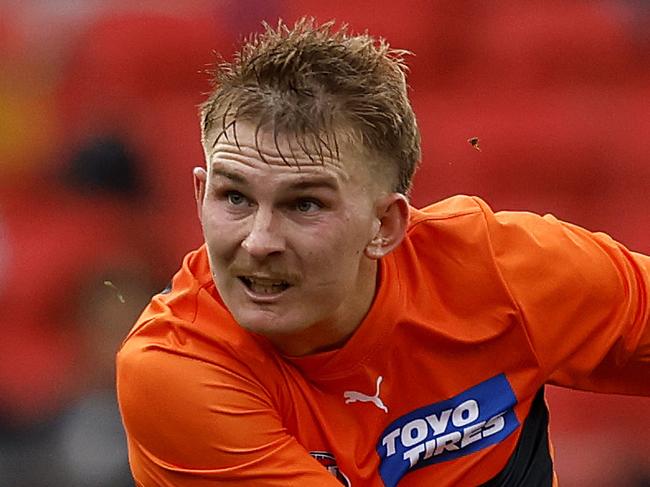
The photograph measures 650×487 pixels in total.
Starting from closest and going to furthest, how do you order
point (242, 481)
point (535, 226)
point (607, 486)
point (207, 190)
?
point (207, 190) < point (242, 481) < point (535, 226) < point (607, 486)

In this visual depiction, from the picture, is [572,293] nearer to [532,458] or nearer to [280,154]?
[532,458]

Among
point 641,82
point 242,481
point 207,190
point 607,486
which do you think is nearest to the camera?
point 207,190

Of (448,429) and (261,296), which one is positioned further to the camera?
(448,429)

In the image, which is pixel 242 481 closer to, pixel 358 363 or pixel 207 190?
pixel 358 363

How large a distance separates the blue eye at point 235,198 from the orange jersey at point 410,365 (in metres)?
0.19

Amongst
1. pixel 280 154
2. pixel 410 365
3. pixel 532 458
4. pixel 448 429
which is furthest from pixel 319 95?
pixel 532 458

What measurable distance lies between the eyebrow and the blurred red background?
167 cm

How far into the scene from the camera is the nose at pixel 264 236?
1445 millimetres

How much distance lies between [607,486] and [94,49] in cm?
179

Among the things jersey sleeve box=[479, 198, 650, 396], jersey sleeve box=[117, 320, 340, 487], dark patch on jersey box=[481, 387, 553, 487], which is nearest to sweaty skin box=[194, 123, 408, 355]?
jersey sleeve box=[117, 320, 340, 487]

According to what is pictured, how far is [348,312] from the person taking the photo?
1663 mm

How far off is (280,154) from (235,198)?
3.3 inches

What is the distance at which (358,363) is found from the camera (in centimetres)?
169

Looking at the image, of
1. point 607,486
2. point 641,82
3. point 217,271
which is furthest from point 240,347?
point 641,82
